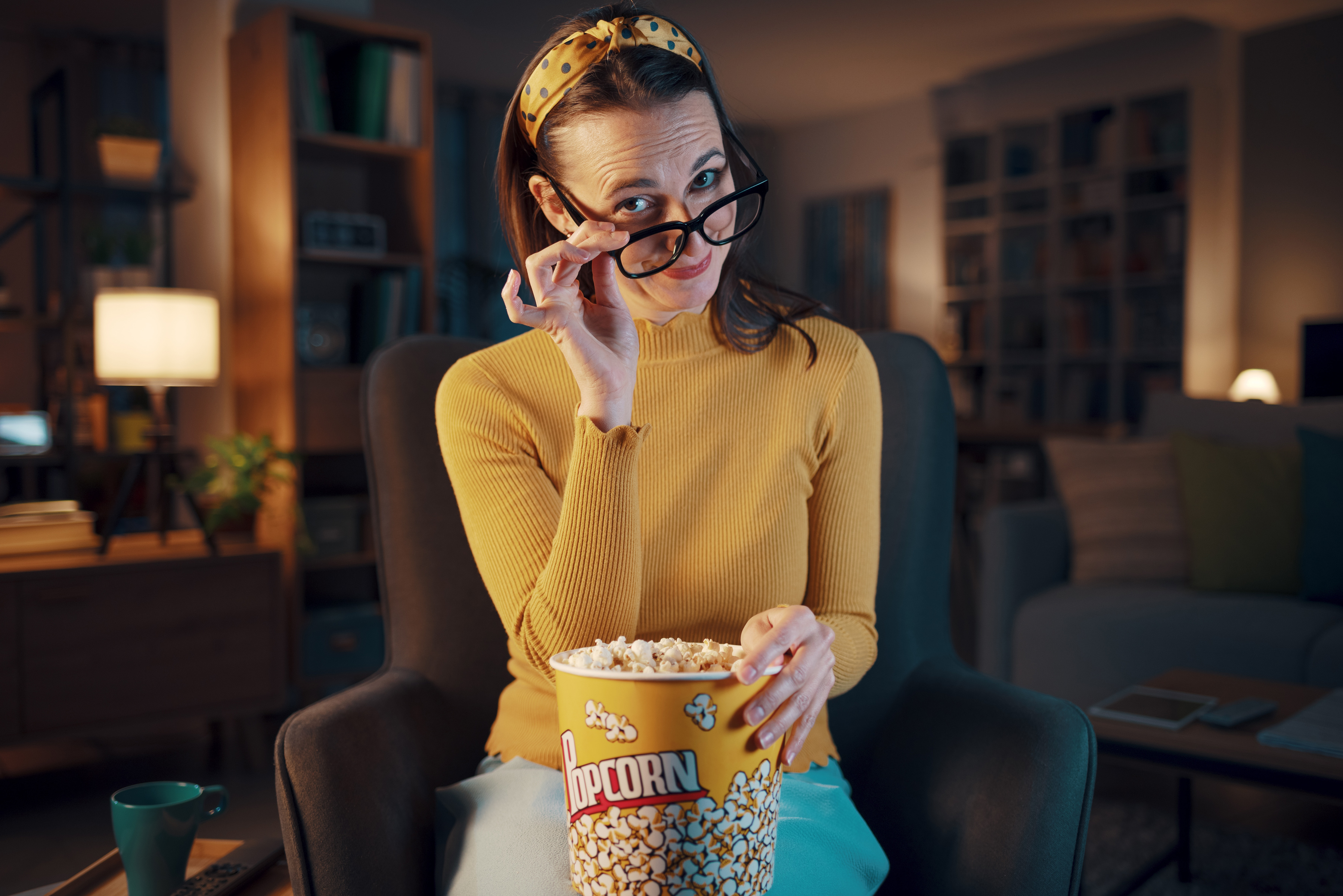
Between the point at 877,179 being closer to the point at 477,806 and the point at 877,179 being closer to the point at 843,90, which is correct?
the point at 843,90

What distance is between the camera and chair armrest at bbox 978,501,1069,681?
2.62 m

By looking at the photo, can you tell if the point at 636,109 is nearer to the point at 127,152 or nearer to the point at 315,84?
the point at 315,84

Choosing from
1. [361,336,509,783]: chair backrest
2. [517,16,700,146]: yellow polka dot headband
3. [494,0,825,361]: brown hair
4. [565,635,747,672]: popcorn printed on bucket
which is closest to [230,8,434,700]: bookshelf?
[361,336,509,783]: chair backrest

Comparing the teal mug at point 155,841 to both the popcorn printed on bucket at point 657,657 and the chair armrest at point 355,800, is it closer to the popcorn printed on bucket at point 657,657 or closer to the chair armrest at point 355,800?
the chair armrest at point 355,800

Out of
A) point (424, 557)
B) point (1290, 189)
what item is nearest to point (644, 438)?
point (424, 557)

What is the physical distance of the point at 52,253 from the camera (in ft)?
15.9

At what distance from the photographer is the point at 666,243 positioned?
0.94 meters

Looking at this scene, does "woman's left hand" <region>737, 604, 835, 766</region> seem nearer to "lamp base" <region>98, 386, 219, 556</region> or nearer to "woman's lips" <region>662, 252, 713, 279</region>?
"woman's lips" <region>662, 252, 713, 279</region>

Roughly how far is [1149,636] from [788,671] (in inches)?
79.3

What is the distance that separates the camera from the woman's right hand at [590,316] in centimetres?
78

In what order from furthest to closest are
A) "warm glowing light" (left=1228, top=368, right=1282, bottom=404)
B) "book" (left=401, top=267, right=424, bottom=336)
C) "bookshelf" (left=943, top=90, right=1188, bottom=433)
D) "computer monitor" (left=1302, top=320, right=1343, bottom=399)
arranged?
"bookshelf" (left=943, top=90, right=1188, bottom=433) → "warm glowing light" (left=1228, top=368, right=1282, bottom=404) → "computer monitor" (left=1302, top=320, right=1343, bottom=399) → "book" (left=401, top=267, right=424, bottom=336)

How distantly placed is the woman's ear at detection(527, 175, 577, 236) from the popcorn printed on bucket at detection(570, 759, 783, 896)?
0.56 metres

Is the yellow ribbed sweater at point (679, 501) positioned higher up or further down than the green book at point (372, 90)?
further down

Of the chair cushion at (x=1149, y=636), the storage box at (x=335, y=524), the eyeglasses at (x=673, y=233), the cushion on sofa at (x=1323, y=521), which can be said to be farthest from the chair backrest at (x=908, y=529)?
the storage box at (x=335, y=524)
